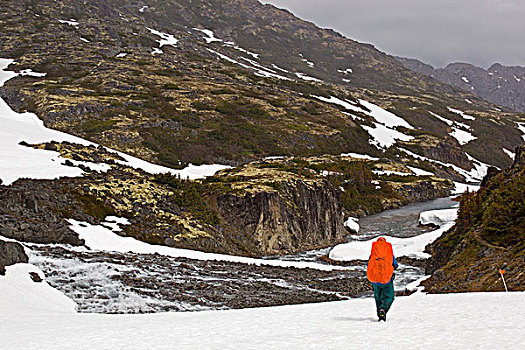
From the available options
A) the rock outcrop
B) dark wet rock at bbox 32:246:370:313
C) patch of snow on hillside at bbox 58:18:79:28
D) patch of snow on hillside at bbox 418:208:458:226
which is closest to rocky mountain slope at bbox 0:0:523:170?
patch of snow on hillside at bbox 58:18:79:28

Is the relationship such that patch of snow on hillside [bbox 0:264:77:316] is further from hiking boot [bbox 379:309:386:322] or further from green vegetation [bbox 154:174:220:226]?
green vegetation [bbox 154:174:220:226]

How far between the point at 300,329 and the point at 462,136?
169 meters

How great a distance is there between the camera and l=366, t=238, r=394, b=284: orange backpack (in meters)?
11.6

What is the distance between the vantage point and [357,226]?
58.2m

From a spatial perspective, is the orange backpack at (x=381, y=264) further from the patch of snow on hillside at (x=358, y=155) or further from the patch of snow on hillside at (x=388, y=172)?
the patch of snow on hillside at (x=358, y=155)

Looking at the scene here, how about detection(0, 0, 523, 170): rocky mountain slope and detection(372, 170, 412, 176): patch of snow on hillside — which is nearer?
detection(0, 0, 523, 170): rocky mountain slope

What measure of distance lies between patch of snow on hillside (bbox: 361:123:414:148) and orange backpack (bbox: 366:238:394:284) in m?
106

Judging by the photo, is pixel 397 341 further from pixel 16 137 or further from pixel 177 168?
pixel 177 168

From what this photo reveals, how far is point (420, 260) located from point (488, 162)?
399 ft

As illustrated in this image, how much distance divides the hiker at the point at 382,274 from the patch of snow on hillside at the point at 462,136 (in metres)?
157

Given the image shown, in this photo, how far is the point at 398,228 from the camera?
188ft

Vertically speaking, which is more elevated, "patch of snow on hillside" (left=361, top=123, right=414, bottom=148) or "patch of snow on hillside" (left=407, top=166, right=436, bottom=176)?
"patch of snow on hillside" (left=361, top=123, right=414, bottom=148)

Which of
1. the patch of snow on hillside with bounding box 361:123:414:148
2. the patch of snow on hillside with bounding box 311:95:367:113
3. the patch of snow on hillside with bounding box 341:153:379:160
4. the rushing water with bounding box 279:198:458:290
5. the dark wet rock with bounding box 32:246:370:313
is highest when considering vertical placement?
the patch of snow on hillside with bounding box 311:95:367:113

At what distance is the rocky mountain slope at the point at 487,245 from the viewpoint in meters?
20.1
